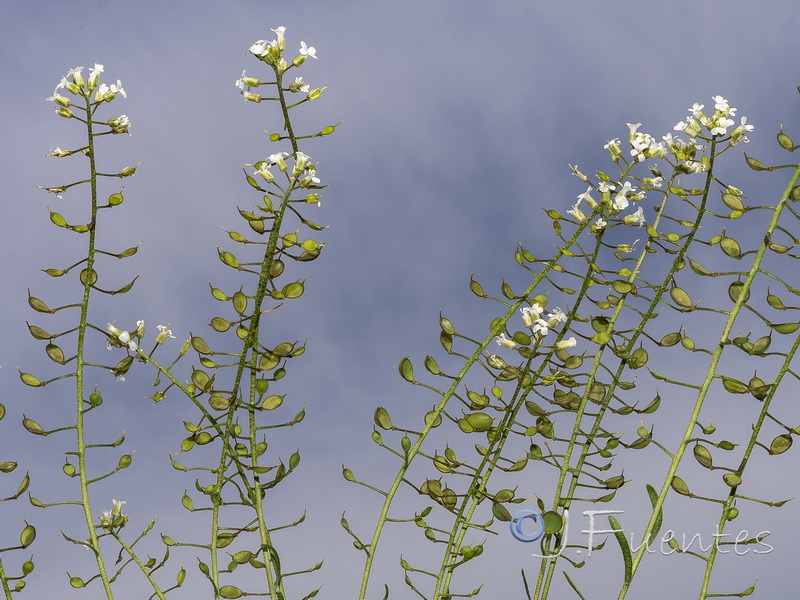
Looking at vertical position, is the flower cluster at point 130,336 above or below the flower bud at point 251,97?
below

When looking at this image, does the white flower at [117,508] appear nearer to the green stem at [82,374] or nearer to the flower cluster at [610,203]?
the green stem at [82,374]

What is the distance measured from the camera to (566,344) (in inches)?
97.4

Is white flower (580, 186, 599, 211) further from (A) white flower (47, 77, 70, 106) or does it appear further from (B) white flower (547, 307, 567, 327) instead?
(A) white flower (47, 77, 70, 106)

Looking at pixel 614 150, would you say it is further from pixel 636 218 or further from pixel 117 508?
pixel 117 508

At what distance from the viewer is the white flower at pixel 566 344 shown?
246cm

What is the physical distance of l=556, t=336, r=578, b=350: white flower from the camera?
96.8 inches

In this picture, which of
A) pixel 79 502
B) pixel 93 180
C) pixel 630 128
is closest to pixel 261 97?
pixel 93 180

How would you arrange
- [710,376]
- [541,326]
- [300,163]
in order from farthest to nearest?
[710,376], [541,326], [300,163]

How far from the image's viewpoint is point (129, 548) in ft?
8.61

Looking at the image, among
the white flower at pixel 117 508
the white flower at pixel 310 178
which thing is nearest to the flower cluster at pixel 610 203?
the white flower at pixel 310 178

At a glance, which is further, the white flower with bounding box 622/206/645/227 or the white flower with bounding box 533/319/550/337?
the white flower with bounding box 622/206/645/227

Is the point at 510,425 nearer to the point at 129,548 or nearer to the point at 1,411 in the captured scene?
the point at 129,548

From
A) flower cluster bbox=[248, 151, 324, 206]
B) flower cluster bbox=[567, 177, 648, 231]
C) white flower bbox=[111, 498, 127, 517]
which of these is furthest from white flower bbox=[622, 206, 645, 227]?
white flower bbox=[111, 498, 127, 517]

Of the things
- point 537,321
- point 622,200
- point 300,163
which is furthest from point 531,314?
point 300,163
